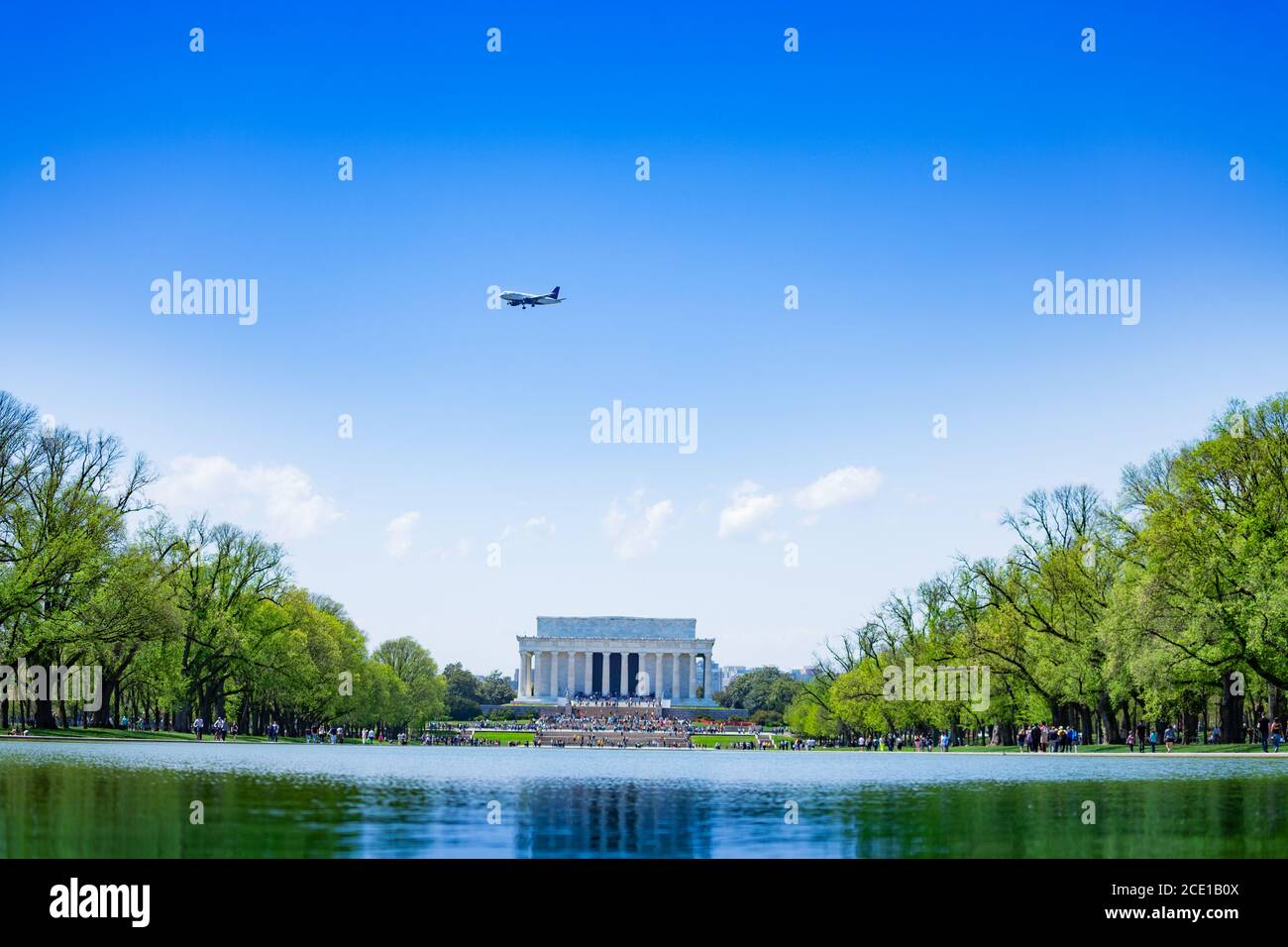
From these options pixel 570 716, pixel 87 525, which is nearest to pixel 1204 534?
pixel 87 525

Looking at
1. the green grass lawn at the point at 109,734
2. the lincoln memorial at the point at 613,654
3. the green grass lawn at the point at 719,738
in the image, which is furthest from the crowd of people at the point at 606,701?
the green grass lawn at the point at 109,734

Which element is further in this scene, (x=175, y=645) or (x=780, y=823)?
(x=175, y=645)

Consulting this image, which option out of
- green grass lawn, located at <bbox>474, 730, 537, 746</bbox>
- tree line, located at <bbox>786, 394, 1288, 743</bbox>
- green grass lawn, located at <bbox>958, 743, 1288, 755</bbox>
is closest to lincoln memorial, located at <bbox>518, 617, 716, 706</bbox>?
green grass lawn, located at <bbox>474, 730, 537, 746</bbox>

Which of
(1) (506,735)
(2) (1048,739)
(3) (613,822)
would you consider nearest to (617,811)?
(3) (613,822)

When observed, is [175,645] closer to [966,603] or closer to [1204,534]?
[966,603]

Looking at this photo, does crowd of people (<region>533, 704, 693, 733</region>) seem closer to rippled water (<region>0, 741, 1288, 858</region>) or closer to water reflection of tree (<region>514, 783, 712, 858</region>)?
rippled water (<region>0, 741, 1288, 858</region>)

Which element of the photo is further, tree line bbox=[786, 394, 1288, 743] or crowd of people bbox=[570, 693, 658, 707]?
crowd of people bbox=[570, 693, 658, 707]
